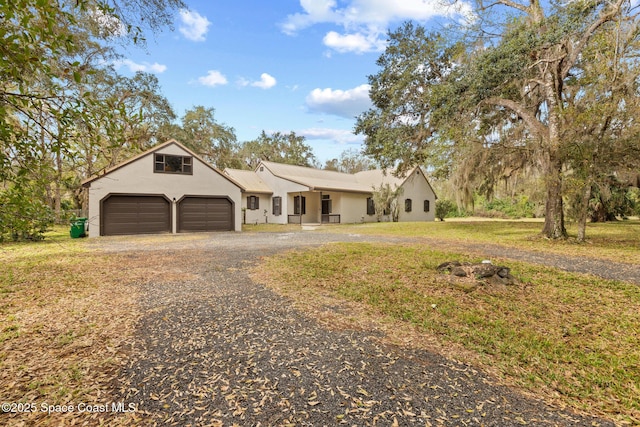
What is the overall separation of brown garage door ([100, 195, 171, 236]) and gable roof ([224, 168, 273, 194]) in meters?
7.27

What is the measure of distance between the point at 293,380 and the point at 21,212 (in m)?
A: 2.34

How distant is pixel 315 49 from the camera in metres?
14.0

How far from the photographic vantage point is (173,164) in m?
15.1

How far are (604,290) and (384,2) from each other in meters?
10.6

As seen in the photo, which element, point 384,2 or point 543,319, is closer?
point 543,319

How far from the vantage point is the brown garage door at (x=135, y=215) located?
13742 millimetres

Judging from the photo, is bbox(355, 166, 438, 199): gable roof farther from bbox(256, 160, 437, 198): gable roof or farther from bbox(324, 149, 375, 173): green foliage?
bbox(324, 149, 375, 173): green foliage

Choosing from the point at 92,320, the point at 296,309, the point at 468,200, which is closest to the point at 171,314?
the point at 92,320

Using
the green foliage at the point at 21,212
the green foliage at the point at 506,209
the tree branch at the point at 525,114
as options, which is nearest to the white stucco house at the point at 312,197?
the green foliage at the point at 506,209

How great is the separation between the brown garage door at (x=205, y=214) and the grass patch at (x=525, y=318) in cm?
1036

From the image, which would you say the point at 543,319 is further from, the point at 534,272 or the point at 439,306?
the point at 534,272

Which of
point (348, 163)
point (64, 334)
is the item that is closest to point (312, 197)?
point (64, 334)

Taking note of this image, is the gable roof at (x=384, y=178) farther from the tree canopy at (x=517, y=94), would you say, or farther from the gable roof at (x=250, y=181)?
the gable roof at (x=250, y=181)

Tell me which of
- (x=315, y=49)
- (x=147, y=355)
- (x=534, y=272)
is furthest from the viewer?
(x=315, y=49)
